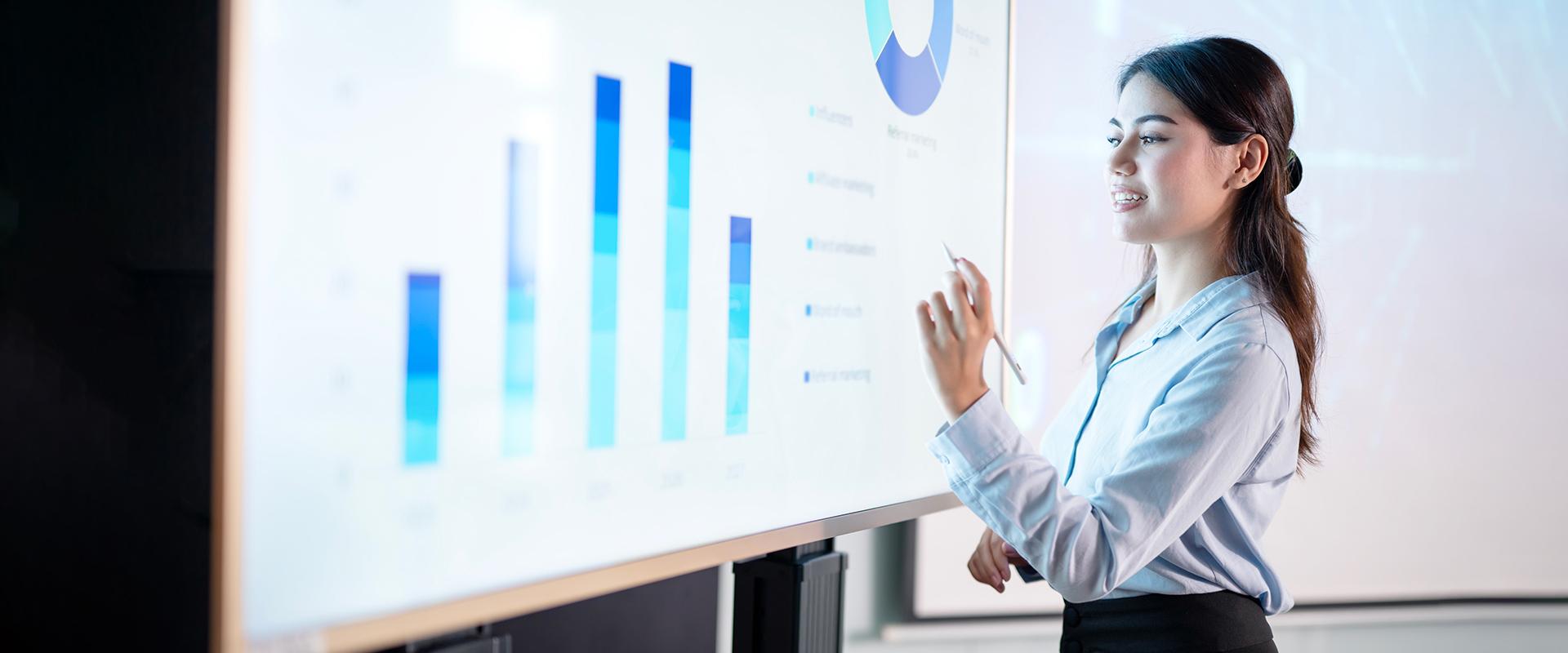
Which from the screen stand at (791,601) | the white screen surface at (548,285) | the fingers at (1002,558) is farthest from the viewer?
the fingers at (1002,558)

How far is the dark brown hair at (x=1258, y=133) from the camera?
110 centimetres

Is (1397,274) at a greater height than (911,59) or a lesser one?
→ lesser

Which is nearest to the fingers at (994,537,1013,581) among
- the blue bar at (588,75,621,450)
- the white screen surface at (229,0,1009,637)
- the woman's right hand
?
the woman's right hand

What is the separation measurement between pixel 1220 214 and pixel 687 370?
69 cm

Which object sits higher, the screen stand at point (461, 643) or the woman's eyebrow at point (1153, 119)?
the woman's eyebrow at point (1153, 119)

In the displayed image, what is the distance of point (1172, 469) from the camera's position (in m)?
0.95

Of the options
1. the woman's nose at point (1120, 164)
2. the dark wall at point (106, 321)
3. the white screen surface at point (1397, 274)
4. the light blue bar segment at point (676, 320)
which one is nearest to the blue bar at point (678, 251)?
the light blue bar segment at point (676, 320)

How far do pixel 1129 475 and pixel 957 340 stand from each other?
0.23 m

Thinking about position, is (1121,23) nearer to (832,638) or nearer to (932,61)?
(932,61)

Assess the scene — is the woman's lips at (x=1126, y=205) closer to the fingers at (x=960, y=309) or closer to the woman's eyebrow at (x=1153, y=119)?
the woman's eyebrow at (x=1153, y=119)

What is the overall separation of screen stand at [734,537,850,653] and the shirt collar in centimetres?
49

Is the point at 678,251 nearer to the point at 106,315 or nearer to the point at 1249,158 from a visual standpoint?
the point at 106,315

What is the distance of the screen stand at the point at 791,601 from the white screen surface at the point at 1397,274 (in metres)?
0.76

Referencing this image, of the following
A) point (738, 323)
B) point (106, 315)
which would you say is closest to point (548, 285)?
point (738, 323)
